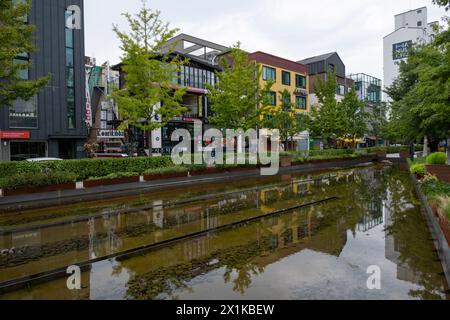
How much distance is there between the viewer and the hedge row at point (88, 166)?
1501cm

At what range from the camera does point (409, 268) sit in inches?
230

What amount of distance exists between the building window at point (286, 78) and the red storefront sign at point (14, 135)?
34907 mm

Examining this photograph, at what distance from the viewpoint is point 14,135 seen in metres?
26.8

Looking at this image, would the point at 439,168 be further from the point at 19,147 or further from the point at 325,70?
the point at 325,70

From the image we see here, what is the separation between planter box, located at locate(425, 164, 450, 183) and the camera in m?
15.6

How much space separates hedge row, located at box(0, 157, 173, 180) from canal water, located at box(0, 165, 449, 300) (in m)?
4.19

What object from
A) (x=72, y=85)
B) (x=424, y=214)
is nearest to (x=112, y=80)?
(x=72, y=85)

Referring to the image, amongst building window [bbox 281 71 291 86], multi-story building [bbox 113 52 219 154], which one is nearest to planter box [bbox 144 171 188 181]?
multi-story building [bbox 113 52 219 154]

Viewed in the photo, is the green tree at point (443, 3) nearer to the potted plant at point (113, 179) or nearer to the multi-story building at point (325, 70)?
the potted plant at point (113, 179)

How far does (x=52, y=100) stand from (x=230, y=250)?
29.4 metres

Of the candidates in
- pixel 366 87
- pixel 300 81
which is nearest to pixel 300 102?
pixel 300 81

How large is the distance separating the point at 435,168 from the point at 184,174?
1425 centimetres

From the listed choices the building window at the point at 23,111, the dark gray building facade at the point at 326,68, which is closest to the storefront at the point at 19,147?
the building window at the point at 23,111

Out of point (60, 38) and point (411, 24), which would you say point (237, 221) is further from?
point (411, 24)
